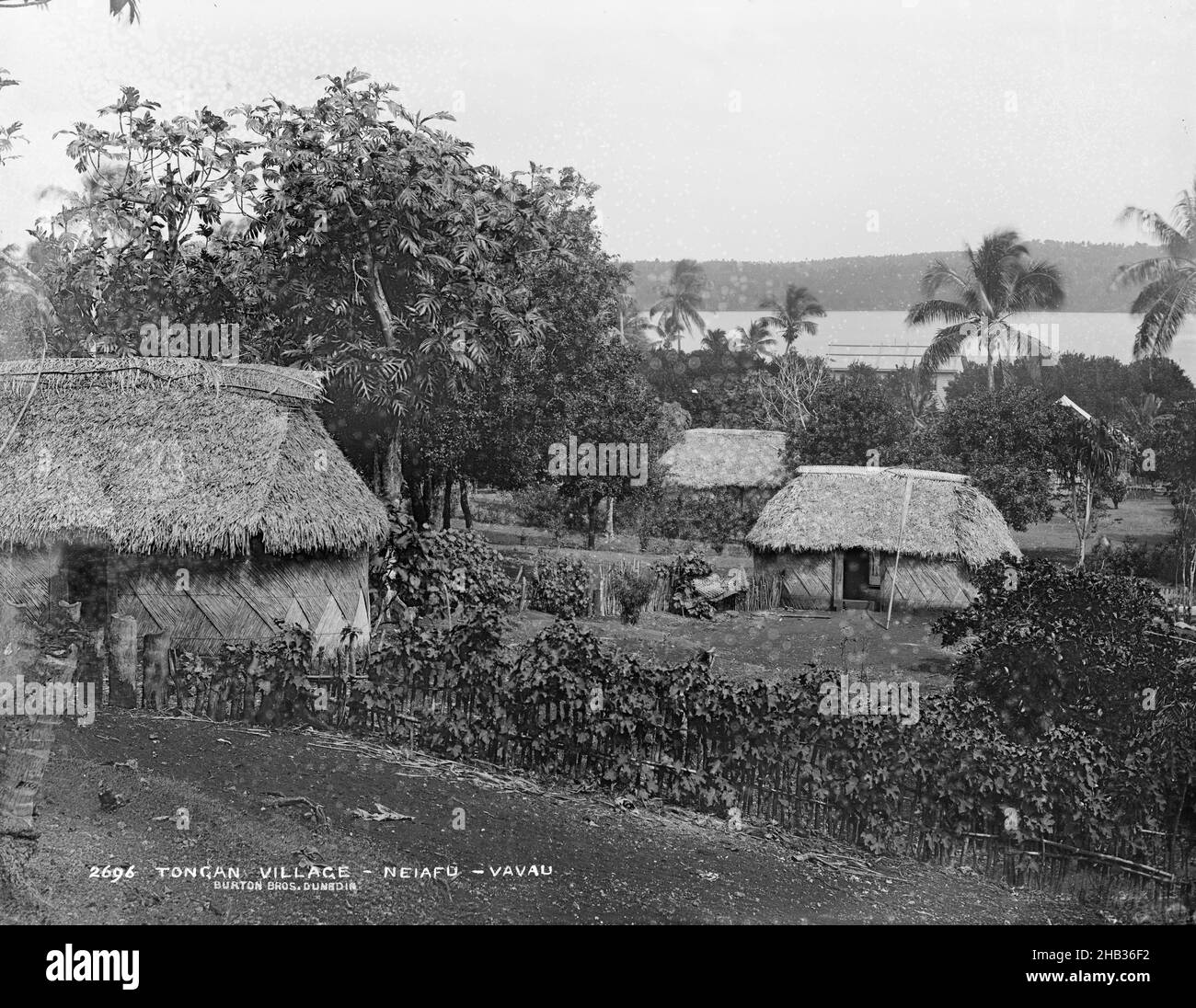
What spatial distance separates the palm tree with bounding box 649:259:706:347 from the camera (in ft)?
165

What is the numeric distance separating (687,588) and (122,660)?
1079 centimetres

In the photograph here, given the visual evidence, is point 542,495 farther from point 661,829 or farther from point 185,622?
point 661,829

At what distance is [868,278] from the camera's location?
1630 inches

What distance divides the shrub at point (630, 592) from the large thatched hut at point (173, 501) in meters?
6.38

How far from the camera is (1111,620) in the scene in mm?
9188

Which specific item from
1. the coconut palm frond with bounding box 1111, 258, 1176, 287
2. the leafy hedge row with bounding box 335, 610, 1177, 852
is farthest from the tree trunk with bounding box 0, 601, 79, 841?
the coconut palm frond with bounding box 1111, 258, 1176, 287

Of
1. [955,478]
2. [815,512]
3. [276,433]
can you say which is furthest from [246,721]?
[955,478]

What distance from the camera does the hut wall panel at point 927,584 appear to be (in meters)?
18.1

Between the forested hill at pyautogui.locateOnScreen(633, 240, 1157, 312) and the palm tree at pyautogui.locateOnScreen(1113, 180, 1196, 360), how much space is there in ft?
6.16

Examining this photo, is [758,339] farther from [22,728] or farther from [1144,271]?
[22,728]

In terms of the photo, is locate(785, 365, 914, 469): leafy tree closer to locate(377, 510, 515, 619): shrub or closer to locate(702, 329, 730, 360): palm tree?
locate(377, 510, 515, 619): shrub

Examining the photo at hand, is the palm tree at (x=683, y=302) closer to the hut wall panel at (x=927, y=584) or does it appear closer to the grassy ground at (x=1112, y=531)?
the grassy ground at (x=1112, y=531)

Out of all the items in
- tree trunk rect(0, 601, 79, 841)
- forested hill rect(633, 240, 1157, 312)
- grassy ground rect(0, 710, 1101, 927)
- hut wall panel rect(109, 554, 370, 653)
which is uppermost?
forested hill rect(633, 240, 1157, 312)

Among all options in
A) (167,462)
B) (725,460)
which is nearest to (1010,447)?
(725,460)
